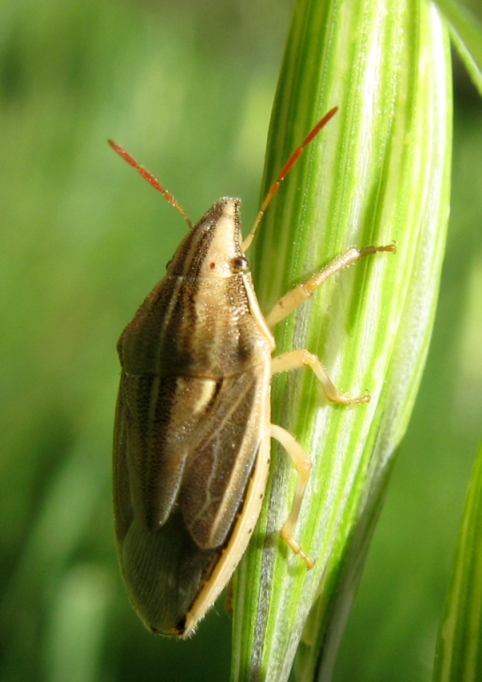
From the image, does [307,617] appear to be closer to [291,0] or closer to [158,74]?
[158,74]

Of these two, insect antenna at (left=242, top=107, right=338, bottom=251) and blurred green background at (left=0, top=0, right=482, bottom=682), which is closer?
insect antenna at (left=242, top=107, right=338, bottom=251)

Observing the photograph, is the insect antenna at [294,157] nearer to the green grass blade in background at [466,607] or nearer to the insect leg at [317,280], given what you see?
the insect leg at [317,280]

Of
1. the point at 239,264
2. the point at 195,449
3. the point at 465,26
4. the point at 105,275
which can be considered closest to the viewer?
the point at 465,26

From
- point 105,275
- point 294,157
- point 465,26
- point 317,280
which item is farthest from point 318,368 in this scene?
point 105,275

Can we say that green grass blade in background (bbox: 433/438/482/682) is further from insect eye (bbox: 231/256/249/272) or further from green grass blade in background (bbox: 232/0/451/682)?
insect eye (bbox: 231/256/249/272)

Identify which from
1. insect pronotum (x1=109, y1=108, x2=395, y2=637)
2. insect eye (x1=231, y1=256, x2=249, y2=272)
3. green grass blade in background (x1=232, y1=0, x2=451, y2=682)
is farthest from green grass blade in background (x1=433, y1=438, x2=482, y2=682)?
insect eye (x1=231, y1=256, x2=249, y2=272)

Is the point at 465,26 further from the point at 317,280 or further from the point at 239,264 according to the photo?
the point at 239,264

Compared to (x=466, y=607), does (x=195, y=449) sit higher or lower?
higher

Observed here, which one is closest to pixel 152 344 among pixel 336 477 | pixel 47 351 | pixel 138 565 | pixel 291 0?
pixel 138 565
